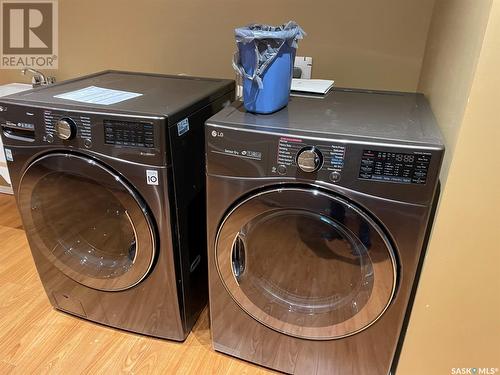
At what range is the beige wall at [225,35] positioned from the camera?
5.33 ft

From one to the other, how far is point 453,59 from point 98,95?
3.56 feet

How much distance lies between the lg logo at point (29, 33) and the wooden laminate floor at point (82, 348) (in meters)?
1.25

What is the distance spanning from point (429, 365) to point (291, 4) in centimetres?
147

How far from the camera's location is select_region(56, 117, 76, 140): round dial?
46.0 inches

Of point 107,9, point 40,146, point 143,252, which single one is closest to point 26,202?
point 40,146

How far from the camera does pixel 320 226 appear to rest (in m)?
1.10

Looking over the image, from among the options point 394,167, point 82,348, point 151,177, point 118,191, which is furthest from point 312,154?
point 82,348

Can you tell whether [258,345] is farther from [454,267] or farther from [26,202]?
[26,202]

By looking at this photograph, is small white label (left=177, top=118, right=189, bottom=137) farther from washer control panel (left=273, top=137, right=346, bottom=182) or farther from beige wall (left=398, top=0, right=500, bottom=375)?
beige wall (left=398, top=0, right=500, bottom=375)

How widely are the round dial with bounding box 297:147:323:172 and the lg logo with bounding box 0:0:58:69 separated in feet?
5.71

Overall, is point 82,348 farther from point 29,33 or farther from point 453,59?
point 29,33

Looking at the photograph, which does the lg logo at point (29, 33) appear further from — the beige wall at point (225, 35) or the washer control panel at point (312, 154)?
the washer control panel at point (312, 154)

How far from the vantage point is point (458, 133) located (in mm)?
939

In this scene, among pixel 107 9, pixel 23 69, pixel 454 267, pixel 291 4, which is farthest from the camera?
pixel 23 69
